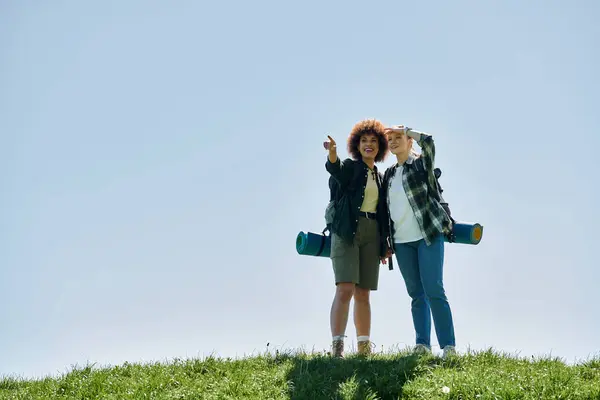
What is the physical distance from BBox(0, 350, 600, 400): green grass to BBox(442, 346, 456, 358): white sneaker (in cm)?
12

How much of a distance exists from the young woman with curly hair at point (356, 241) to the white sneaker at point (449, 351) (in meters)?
1.08

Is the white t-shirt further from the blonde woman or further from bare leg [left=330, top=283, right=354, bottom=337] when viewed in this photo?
bare leg [left=330, top=283, right=354, bottom=337]

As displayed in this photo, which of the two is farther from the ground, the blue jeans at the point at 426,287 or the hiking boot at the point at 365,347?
the blue jeans at the point at 426,287

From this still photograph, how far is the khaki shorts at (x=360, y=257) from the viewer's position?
9.21 meters

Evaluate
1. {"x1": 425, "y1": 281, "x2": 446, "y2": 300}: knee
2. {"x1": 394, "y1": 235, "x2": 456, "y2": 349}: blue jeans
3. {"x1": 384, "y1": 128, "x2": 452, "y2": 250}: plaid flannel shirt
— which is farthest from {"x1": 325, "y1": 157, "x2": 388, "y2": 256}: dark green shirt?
{"x1": 425, "y1": 281, "x2": 446, "y2": 300}: knee

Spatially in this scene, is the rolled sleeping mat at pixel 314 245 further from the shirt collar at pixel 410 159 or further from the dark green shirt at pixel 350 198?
the shirt collar at pixel 410 159

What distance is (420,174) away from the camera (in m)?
9.02

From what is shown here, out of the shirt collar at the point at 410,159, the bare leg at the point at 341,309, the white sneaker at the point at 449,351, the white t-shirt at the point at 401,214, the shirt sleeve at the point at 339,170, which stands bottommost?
the white sneaker at the point at 449,351

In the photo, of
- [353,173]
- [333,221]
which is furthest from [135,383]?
[353,173]

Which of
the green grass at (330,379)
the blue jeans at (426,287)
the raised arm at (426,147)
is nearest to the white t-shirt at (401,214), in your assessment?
the blue jeans at (426,287)

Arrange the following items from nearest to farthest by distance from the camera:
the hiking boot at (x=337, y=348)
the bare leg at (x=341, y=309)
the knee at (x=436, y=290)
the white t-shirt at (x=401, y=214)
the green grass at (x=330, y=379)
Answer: the green grass at (x=330, y=379) < the knee at (x=436, y=290) < the white t-shirt at (x=401, y=214) < the hiking boot at (x=337, y=348) < the bare leg at (x=341, y=309)

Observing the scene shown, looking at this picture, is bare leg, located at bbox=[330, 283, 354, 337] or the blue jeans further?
bare leg, located at bbox=[330, 283, 354, 337]

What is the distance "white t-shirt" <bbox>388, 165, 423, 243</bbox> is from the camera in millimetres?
8961

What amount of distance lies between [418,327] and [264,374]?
214 cm
